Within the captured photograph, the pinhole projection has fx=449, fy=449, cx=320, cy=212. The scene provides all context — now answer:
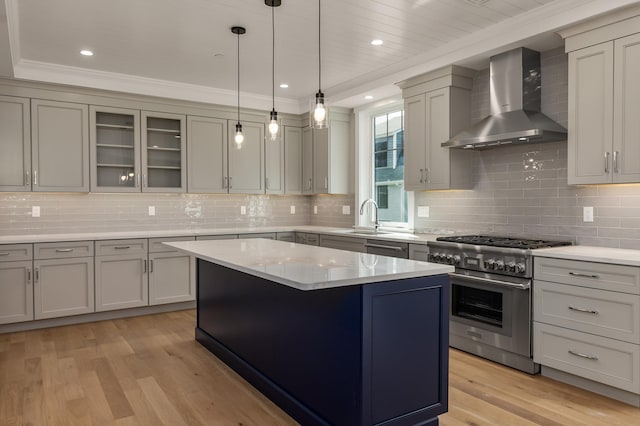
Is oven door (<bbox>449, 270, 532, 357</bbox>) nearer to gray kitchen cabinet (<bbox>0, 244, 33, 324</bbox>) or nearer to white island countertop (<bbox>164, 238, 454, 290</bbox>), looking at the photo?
white island countertop (<bbox>164, 238, 454, 290</bbox>)

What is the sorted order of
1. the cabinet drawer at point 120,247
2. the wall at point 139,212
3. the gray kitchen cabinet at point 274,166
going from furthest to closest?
the gray kitchen cabinet at point 274,166 → the wall at point 139,212 → the cabinet drawer at point 120,247

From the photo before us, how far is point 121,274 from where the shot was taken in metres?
4.87

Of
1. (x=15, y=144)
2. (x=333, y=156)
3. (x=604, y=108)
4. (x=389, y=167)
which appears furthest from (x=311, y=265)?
(x=15, y=144)

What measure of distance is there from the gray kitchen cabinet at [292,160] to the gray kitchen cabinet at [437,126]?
2228 mm

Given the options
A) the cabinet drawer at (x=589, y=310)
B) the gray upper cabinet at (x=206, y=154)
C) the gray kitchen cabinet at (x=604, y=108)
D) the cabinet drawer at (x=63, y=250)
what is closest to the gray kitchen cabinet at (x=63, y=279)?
the cabinet drawer at (x=63, y=250)

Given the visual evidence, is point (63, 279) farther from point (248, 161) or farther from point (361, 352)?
point (361, 352)

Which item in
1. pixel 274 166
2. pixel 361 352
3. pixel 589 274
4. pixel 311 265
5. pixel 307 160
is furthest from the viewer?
pixel 307 160

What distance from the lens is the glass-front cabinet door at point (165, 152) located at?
5.41 meters

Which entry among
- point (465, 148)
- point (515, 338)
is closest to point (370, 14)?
point (465, 148)

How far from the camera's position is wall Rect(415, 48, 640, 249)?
10.9 feet

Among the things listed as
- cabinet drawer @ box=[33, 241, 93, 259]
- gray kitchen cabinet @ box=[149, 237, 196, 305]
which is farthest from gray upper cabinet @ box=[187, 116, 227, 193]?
cabinet drawer @ box=[33, 241, 93, 259]

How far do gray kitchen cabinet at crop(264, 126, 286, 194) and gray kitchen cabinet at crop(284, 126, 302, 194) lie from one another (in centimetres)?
5

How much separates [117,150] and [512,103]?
13.9 feet

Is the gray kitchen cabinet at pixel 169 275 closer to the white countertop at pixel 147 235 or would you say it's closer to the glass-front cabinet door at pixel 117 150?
the white countertop at pixel 147 235
